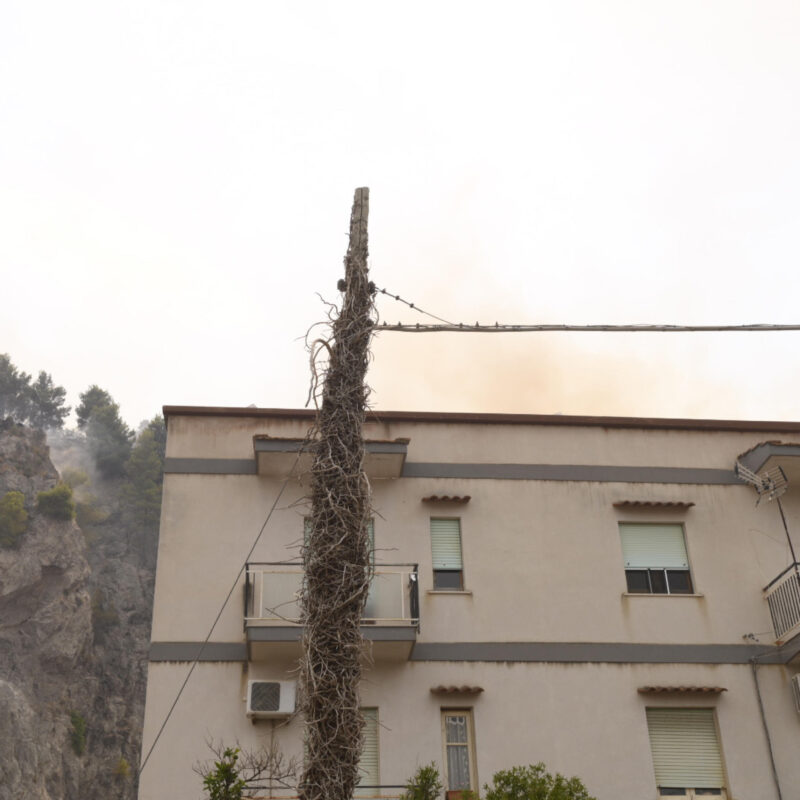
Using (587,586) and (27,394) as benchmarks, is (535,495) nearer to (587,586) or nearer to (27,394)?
(587,586)

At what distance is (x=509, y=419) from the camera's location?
17.7 meters

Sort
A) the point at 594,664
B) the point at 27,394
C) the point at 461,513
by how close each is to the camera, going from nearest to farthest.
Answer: the point at 594,664
the point at 461,513
the point at 27,394

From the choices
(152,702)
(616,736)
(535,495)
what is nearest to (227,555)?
(152,702)

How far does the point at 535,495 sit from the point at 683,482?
8.67ft

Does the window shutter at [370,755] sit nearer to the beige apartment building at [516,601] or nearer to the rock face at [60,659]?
the beige apartment building at [516,601]

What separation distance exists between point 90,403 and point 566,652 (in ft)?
329

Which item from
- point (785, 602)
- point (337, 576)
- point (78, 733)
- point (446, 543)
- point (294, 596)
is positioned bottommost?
point (337, 576)

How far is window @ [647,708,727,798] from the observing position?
1512cm

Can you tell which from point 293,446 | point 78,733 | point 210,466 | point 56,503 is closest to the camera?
point 293,446

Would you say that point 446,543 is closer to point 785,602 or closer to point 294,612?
point 294,612

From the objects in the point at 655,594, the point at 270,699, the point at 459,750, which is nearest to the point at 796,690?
the point at 655,594

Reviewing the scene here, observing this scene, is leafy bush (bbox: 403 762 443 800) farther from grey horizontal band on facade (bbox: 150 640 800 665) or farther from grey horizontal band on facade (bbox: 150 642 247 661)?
grey horizontal band on facade (bbox: 150 642 247 661)

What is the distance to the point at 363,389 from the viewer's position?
9.32 metres

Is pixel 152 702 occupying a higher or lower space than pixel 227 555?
lower
